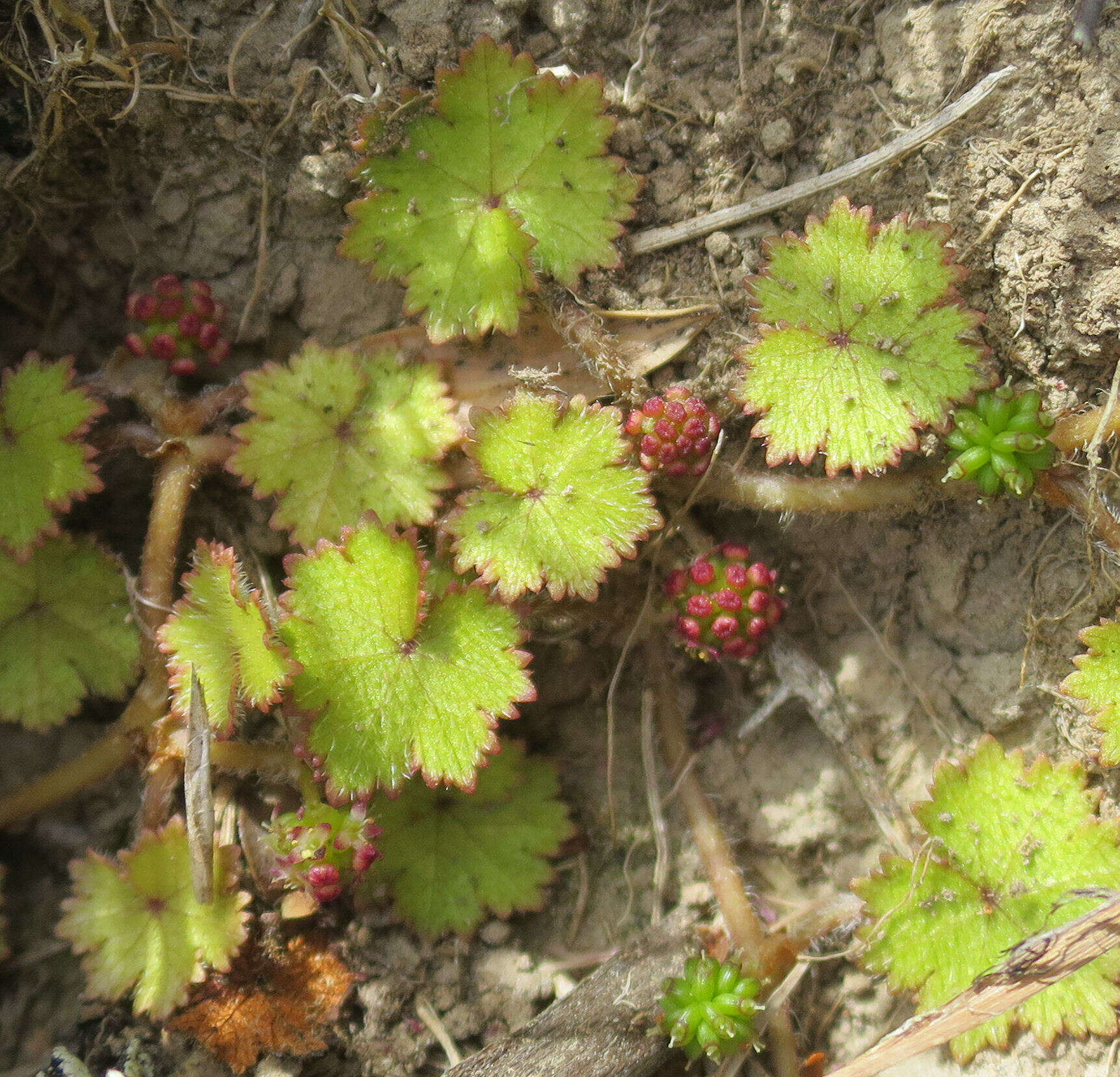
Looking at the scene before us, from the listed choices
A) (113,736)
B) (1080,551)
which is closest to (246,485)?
(113,736)

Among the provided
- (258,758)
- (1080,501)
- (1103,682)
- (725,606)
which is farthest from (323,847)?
(1080,501)

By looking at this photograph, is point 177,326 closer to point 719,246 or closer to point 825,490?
point 719,246

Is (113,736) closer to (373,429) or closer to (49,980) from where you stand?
(49,980)

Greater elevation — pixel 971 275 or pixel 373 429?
pixel 373 429

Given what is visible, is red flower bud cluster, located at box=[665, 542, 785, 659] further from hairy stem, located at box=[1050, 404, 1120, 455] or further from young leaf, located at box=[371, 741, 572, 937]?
hairy stem, located at box=[1050, 404, 1120, 455]

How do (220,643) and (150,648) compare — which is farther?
(150,648)

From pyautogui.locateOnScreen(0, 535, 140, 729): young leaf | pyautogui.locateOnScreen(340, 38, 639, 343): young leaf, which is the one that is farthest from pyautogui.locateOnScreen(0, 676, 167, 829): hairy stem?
pyautogui.locateOnScreen(340, 38, 639, 343): young leaf
